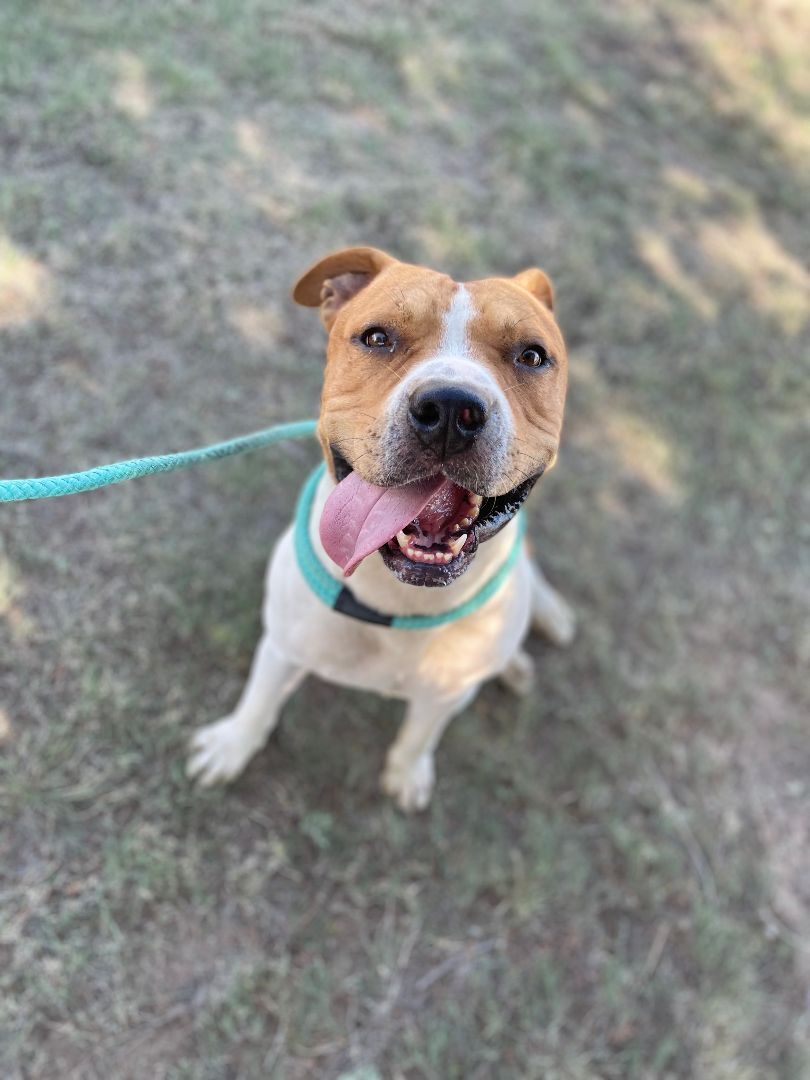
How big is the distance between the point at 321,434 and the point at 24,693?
6.29 feet

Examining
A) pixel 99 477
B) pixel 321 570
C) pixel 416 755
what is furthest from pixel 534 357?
pixel 416 755

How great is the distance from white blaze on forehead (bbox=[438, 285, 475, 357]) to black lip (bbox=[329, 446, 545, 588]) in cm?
40

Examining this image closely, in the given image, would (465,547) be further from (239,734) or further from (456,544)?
(239,734)

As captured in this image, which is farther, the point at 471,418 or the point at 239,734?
the point at 239,734

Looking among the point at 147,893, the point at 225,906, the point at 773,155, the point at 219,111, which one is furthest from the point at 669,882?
the point at 773,155

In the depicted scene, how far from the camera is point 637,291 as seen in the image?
18.7ft

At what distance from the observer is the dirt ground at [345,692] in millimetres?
3221

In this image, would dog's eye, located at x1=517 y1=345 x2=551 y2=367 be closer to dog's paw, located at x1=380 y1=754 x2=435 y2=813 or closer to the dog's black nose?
the dog's black nose

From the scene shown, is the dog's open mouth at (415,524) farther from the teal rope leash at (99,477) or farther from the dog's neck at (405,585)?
the teal rope leash at (99,477)

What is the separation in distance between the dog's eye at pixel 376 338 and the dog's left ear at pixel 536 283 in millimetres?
591

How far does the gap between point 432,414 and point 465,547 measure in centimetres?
36

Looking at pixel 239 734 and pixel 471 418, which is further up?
pixel 471 418

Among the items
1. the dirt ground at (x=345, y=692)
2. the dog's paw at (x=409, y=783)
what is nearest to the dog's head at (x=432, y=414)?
the dog's paw at (x=409, y=783)

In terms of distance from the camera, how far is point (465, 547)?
84.7 inches
